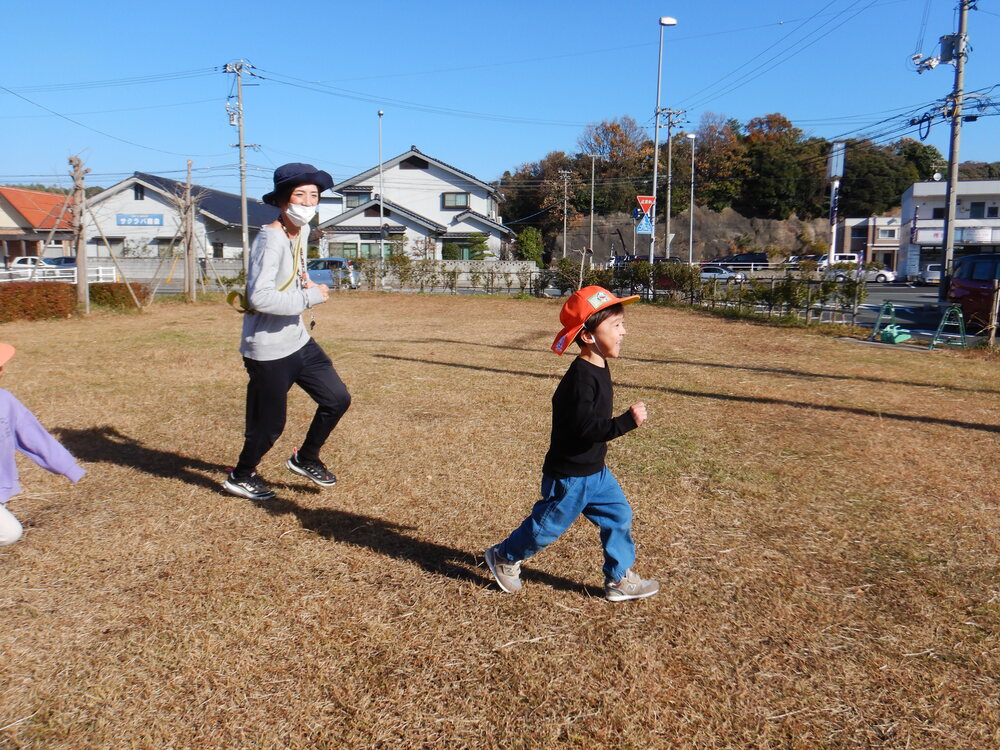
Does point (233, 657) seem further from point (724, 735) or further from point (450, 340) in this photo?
point (450, 340)

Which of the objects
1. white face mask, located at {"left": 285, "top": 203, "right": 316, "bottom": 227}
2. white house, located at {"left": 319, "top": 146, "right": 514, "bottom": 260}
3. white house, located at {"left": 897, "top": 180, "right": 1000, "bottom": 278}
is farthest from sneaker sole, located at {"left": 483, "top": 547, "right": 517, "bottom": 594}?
white house, located at {"left": 897, "top": 180, "right": 1000, "bottom": 278}

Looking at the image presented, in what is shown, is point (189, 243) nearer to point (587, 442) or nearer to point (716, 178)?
point (587, 442)

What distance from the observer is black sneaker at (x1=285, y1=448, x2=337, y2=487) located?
446 centimetres

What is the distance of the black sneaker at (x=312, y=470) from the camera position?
14.6 feet

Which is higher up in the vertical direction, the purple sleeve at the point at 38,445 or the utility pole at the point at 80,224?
the utility pole at the point at 80,224

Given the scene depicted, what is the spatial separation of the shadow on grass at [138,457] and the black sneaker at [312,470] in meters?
0.18

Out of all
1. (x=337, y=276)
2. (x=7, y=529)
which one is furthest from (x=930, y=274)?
(x=7, y=529)

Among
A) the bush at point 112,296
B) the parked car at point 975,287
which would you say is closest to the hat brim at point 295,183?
the parked car at point 975,287

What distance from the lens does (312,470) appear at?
14.6ft

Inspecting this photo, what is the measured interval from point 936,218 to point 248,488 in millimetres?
54855

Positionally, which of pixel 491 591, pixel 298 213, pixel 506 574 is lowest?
pixel 491 591

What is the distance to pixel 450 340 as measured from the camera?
1280 centimetres

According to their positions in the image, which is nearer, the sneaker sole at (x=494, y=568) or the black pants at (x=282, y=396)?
the sneaker sole at (x=494, y=568)

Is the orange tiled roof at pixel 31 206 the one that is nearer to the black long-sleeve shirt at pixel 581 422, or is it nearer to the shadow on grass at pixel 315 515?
the shadow on grass at pixel 315 515
